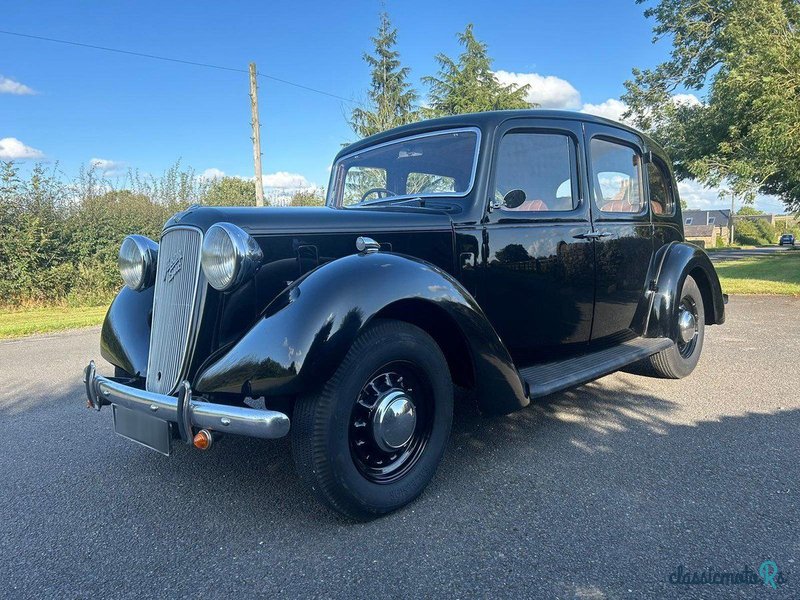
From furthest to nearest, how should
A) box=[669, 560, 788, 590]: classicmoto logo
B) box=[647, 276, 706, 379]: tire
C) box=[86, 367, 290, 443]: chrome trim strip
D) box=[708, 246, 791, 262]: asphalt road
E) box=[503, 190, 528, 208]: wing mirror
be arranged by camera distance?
box=[708, 246, 791, 262]: asphalt road < box=[647, 276, 706, 379]: tire < box=[503, 190, 528, 208]: wing mirror < box=[86, 367, 290, 443]: chrome trim strip < box=[669, 560, 788, 590]: classicmoto logo

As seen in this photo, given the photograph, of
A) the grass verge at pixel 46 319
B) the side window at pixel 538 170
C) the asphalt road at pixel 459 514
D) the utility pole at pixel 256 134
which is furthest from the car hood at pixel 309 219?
the utility pole at pixel 256 134

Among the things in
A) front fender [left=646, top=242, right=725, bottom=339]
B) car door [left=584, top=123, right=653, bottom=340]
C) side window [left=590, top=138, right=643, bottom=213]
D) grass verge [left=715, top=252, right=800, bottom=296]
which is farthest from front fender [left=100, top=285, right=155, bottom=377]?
grass verge [left=715, top=252, right=800, bottom=296]

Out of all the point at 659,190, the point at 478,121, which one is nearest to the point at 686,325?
the point at 659,190

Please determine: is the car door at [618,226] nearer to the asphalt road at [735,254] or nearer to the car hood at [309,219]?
the car hood at [309,219]

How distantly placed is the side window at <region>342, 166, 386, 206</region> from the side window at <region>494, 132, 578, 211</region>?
34.8 inches

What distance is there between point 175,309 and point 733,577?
2543mm

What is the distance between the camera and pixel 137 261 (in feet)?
10.1

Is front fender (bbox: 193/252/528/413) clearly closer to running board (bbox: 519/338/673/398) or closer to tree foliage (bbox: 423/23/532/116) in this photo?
running board (bbox: 519/338/673/398)

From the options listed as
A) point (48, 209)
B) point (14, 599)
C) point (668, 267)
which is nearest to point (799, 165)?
point (668, 267)

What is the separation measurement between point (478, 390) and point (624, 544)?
945mm

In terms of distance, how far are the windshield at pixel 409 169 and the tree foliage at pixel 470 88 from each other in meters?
14.2

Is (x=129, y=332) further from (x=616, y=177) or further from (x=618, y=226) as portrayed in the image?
(x=616, y=177)

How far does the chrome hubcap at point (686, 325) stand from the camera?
4.44 m

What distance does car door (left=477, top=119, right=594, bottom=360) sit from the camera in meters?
3.19
